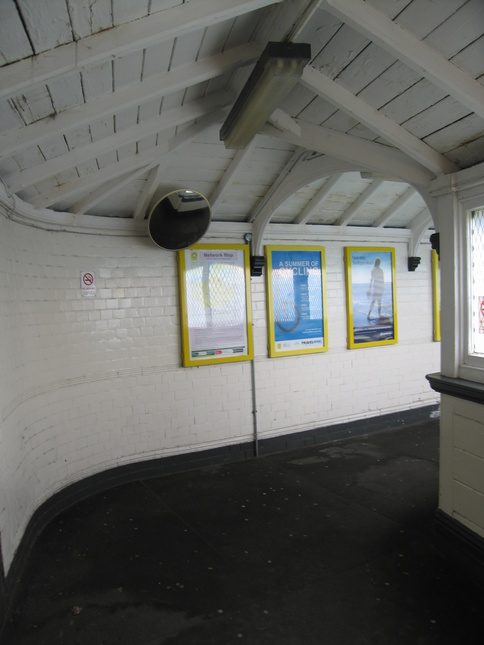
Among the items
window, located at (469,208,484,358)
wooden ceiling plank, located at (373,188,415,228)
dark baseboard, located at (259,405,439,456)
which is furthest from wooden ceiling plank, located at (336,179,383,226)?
dark baseboard, located at (259,405,439,456)

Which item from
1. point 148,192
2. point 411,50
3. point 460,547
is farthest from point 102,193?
point 460,547

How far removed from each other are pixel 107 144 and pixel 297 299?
3.65 meters

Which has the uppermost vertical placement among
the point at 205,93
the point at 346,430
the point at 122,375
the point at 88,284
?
the point at 205,93

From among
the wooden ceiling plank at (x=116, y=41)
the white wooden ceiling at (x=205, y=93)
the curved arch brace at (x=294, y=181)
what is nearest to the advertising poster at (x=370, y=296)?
the curved arch brace at (x=294, y=181)

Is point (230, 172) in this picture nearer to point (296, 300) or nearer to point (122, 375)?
point (296, 300)

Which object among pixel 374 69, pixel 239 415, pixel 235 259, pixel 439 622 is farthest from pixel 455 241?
pixel 239 415

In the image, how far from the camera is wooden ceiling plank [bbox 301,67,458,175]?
119 inches

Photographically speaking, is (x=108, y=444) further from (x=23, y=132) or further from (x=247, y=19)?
(x=247, y=19)

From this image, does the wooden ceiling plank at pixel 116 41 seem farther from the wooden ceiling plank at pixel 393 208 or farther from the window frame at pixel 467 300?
the wooden ceiling plank at pixel 393 208

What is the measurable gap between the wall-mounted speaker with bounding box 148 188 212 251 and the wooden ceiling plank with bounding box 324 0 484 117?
96.4 inches

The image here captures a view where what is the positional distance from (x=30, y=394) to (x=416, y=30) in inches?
158

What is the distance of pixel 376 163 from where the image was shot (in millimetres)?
3670

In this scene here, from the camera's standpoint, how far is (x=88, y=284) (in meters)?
4.88

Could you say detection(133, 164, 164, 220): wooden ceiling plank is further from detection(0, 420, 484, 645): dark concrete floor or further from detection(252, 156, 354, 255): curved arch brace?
detection(0, 420, 484, 645): dark concrete floor
